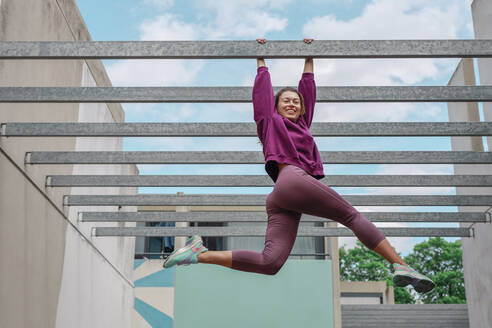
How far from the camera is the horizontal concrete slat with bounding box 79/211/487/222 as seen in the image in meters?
8.30

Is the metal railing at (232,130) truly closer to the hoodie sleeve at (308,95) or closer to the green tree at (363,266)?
the hoodie sleeve at (308,95)

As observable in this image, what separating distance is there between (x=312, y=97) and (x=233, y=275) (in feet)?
27.6

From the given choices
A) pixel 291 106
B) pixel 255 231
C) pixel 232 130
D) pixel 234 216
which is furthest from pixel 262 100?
pixel 255 231

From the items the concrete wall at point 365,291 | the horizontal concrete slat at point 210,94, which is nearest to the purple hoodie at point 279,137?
the horizontal concrete slat at point 210,94

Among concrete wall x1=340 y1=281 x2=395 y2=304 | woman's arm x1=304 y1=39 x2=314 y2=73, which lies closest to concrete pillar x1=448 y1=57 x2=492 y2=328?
woman's arm x1=304 y1=39 x2=314 y2=73

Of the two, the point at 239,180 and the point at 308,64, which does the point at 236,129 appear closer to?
the point at 239,180

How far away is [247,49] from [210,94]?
1.07m

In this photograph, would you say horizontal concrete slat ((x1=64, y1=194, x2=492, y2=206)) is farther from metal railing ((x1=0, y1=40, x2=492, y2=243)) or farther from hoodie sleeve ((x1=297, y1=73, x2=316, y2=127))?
hoodie sleeve ((x1=297, y1=73, x2=316, y2=127))

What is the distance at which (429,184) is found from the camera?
7.30m

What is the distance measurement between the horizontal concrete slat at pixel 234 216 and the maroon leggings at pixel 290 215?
484 cm

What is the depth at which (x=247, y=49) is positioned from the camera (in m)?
4.32

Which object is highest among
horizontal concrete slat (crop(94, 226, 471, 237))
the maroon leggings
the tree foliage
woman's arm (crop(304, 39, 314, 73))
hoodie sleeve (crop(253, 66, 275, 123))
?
the tree foliage

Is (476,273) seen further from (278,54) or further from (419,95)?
(278,54)

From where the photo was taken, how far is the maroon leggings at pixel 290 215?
3.52 metres
